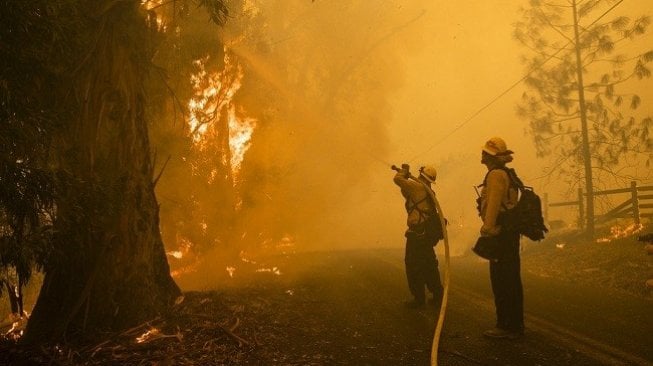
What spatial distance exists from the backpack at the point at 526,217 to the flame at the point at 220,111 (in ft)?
28.7

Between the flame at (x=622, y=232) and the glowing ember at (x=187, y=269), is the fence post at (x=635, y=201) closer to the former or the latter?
the flame at (x=622, y=232)

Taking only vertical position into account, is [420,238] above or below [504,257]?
above

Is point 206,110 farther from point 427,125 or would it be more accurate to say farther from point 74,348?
point 427,125

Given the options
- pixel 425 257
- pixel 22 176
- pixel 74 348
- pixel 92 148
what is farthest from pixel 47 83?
pixel 425 257

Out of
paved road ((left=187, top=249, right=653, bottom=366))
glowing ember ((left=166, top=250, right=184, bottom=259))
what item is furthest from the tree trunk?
glowing ember ((left=166, top=250, right=184, bottom=259))

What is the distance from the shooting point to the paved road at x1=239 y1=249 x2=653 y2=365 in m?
4.48

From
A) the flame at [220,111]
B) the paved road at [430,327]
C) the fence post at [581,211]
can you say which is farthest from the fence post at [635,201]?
the flame at [220,111]

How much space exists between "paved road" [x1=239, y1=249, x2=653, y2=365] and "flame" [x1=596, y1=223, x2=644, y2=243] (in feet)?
24.8

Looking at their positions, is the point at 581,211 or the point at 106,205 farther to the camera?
the point at 581,211

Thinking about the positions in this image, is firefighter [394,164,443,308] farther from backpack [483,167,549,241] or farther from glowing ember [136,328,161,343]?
glowing ember [136,328,161,343]

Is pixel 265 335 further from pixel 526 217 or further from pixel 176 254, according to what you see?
pixel 176 254

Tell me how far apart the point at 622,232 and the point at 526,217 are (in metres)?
13.0

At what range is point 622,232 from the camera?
51.4 ft

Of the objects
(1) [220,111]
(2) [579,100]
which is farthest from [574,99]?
(1) [220,111]
